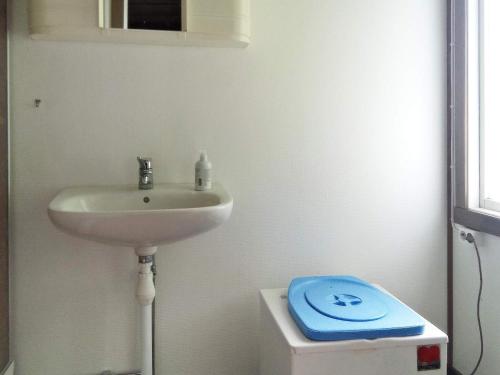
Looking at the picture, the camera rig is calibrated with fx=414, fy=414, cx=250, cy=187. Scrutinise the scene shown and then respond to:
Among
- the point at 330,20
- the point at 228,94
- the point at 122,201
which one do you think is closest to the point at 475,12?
the point at 330,20

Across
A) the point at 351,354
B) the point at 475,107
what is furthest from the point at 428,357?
the point at 475,107

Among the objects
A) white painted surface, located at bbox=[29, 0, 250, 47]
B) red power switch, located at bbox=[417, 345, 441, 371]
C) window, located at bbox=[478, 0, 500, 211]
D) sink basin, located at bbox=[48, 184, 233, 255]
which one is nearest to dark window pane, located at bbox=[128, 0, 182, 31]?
white painted surface, located at bbox=[29, 0, 250, 47]

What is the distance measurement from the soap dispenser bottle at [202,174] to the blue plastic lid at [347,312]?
48 centimetres

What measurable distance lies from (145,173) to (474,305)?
1369 mm

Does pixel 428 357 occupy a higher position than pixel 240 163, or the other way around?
pixel 240 163

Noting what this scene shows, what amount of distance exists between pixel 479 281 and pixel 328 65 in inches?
40.5

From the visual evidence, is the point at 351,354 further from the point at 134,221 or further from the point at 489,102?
the point at 489,102

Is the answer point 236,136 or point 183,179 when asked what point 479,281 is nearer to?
point 236,136

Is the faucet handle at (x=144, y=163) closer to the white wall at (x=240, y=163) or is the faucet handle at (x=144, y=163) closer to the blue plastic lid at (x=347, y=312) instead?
the white wall at (x=240, y=163)

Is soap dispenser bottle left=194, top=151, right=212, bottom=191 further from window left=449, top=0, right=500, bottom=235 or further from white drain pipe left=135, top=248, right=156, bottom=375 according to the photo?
window left=449, top=0, right=500, bottom=235

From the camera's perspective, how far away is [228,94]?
1.59 meters

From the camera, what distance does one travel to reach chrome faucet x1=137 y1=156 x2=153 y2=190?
1442 mm

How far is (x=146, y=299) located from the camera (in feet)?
4.52

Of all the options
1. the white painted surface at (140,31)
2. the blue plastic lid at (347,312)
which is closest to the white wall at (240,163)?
the white painted surface at (140,31)
